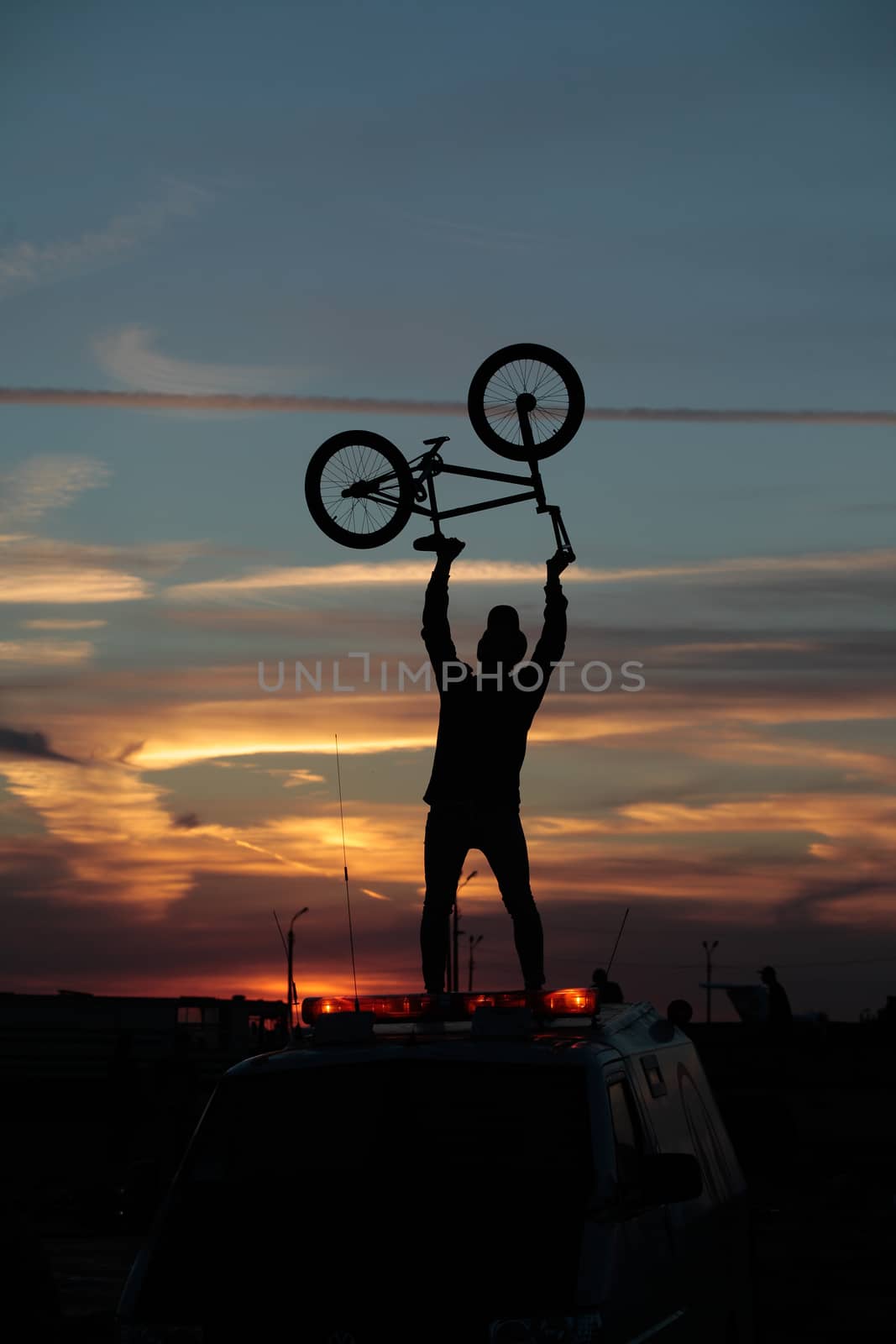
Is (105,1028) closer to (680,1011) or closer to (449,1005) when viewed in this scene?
(680,1011)

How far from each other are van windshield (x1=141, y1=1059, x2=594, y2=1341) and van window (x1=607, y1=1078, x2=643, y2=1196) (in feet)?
0.54

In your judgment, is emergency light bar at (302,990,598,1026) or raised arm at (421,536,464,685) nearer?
emergency light bar at (302,990,598,1026)

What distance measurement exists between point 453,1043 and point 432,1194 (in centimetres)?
66

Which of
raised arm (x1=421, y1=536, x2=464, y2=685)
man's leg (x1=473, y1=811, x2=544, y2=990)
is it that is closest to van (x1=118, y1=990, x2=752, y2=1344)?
man's leg (x1=473, y1=811, x2=544, y2=990)

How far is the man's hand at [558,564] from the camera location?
1100cm

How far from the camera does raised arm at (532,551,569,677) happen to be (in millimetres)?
10727

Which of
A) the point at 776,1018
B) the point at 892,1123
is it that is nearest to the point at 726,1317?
the point at 892,1123

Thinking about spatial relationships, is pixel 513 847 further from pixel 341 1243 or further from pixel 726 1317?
pixel 341 1243

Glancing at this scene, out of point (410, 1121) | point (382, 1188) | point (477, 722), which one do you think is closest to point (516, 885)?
point (477, 722)

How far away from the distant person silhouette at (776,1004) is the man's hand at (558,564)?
22.4m

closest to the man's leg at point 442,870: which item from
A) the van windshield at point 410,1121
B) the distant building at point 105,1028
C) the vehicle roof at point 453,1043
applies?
the vehicle roof at point 453,1043

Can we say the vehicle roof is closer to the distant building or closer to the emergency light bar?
the emergency light bar

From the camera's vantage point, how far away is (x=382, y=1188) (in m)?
5.93

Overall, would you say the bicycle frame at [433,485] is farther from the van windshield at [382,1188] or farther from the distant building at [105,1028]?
the distant building at [105,1028]
